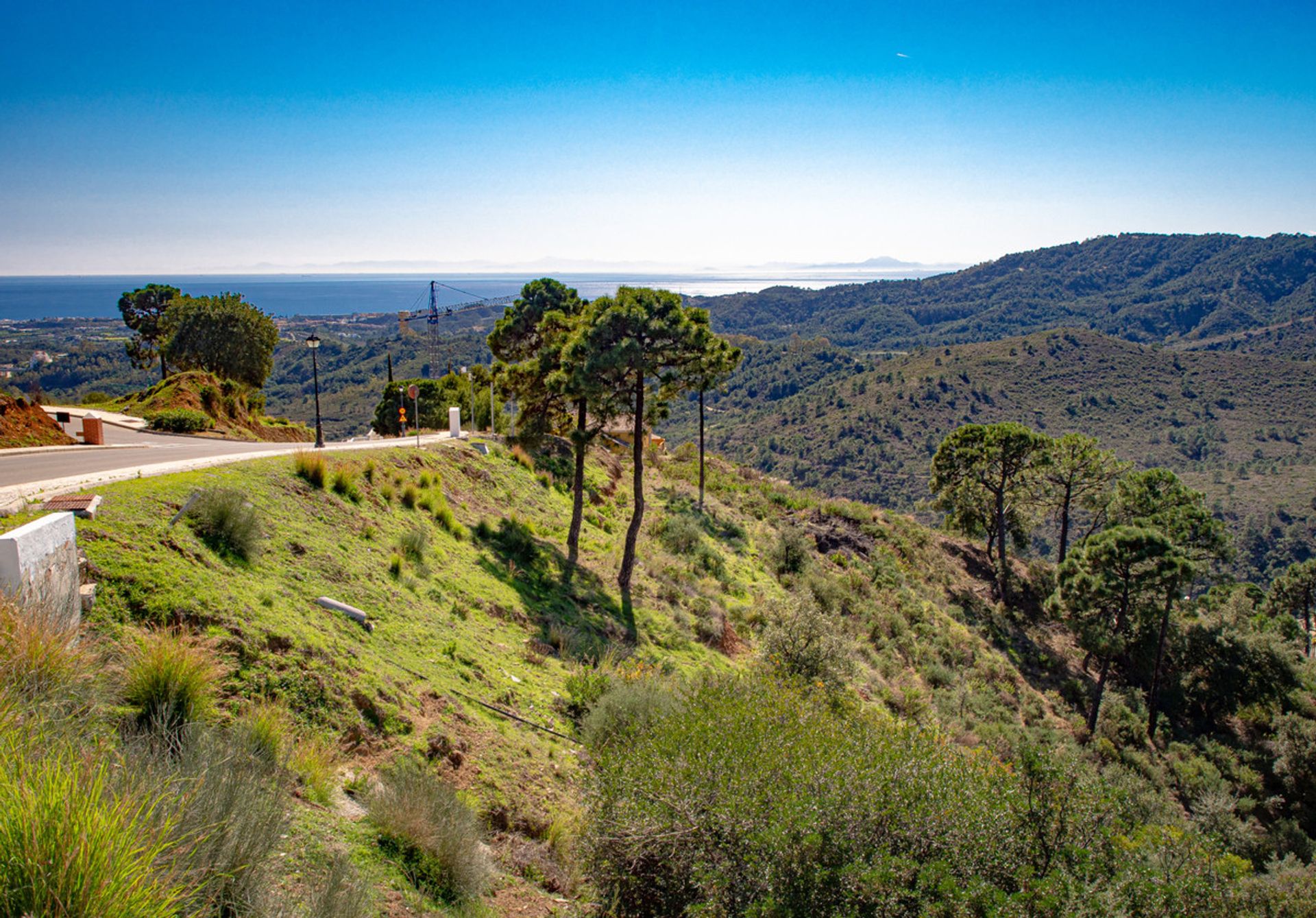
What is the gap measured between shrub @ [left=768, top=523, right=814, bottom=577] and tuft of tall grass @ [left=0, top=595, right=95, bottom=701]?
21502 millimetres

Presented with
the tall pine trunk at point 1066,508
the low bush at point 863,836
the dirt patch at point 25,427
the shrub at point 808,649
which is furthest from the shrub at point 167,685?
the tall pine trunk at point 1066,508

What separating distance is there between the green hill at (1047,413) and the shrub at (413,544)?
6726cm

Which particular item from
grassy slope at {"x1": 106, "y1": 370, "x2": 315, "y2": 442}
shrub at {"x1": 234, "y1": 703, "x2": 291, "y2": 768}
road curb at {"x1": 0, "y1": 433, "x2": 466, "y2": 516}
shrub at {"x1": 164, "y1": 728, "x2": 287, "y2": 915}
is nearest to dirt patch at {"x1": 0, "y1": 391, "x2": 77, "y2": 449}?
road curb at {"x1": 0, "y1": 433, "x2": 466, "y2": 516}

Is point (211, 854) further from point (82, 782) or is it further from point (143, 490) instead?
point (143, 490)

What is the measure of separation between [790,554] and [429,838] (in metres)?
21.3

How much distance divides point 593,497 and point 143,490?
16.4 m

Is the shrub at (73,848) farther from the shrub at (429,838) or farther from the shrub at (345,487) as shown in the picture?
the shrub at (345,487)

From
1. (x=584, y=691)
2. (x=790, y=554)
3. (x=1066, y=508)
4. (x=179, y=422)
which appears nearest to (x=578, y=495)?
(x=584, y=691)

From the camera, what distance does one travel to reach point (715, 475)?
123 ft

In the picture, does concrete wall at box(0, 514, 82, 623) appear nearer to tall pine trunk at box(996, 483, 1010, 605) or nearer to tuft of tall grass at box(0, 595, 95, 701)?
tuft of tall grass at box(0, 595, 95, 701)

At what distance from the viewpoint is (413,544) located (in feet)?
41.7

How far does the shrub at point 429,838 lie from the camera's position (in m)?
5.43

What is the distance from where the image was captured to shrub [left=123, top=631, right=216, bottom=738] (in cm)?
517

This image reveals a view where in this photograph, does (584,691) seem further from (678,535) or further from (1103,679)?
(1103,679)
